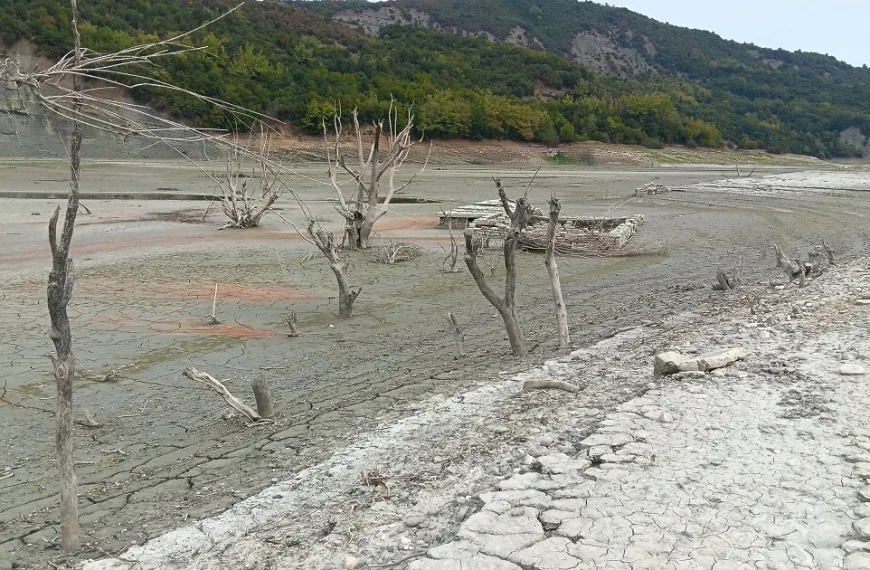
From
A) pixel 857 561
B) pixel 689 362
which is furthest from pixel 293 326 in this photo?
pixel 857 561

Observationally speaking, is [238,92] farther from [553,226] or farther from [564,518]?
[564,518]

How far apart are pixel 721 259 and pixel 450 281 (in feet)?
17.5

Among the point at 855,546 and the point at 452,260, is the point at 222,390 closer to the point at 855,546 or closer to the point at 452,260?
the point at 855,546

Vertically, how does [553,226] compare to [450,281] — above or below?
above

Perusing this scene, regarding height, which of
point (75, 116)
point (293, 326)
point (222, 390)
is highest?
point (75, 116)

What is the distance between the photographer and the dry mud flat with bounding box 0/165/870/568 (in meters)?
4.50

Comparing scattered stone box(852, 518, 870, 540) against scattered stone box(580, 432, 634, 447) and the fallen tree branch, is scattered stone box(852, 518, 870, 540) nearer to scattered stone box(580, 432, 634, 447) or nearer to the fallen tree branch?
scattered stone box(580, 432, 634, 447)

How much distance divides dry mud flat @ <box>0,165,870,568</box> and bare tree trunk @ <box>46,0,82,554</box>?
0.69 ft

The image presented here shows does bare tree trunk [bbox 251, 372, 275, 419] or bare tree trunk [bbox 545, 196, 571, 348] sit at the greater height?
bare tree trunk [bbox 545, 196, 571, 348]

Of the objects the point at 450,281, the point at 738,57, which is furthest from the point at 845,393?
the point at 738,57

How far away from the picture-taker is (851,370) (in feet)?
16.5

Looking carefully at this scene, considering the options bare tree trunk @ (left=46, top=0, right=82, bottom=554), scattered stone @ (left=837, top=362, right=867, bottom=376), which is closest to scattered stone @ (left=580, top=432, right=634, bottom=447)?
scattered stone @ (left=837, top=362, right=867, bottom=376)

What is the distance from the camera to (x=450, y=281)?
1147 centimetres

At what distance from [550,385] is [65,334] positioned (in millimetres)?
3283
